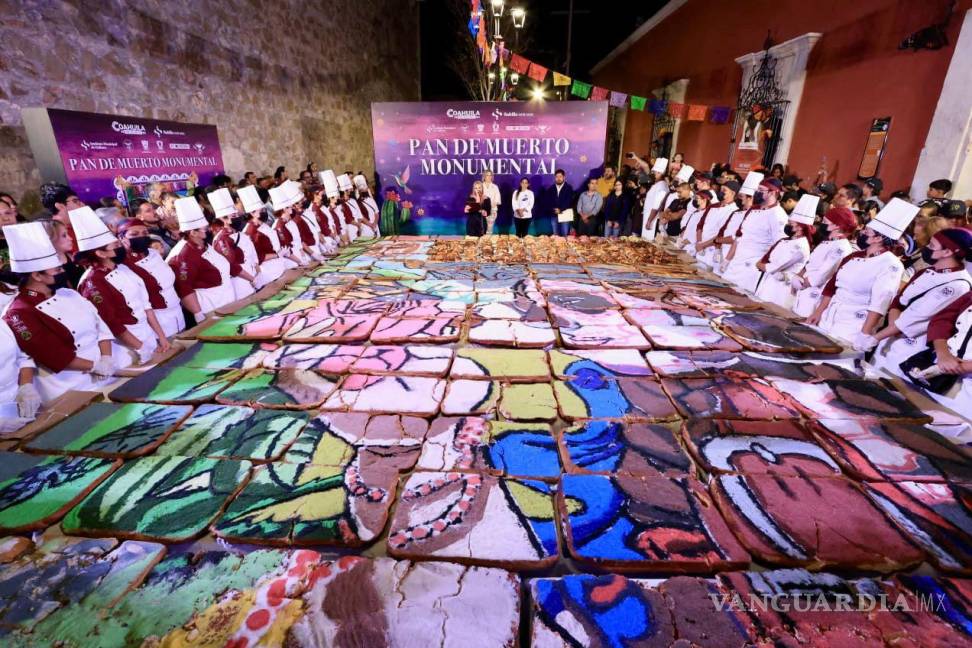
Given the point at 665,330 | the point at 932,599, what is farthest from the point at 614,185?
the point at 932,599

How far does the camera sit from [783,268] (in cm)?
436

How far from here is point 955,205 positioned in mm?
3723

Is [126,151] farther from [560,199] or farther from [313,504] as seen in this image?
[560,199]

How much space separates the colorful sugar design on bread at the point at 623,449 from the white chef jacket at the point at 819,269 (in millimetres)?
2523

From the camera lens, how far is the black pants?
321 inches

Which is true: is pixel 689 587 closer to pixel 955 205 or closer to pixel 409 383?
pixel 409 383

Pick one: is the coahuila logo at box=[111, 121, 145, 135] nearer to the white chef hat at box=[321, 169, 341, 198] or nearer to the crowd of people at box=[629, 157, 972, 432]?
the white chef hat at box=[321, 169, 341, 198]

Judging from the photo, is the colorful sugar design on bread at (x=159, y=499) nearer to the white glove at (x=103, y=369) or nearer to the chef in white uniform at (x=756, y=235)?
the white glove at (x=103, y=369)

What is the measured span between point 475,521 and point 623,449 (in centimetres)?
80

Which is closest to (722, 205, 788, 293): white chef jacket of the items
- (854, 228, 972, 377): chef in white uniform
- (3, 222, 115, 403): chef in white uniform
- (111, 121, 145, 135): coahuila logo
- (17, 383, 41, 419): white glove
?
(854, 228, 972, 377): chef in white uniform

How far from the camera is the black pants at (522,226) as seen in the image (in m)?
8.16

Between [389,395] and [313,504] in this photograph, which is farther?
[389,395]

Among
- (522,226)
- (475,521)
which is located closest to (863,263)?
(475,521)

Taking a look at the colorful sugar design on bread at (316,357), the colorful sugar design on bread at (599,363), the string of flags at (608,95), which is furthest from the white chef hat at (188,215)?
the string of flags at (608,95)
